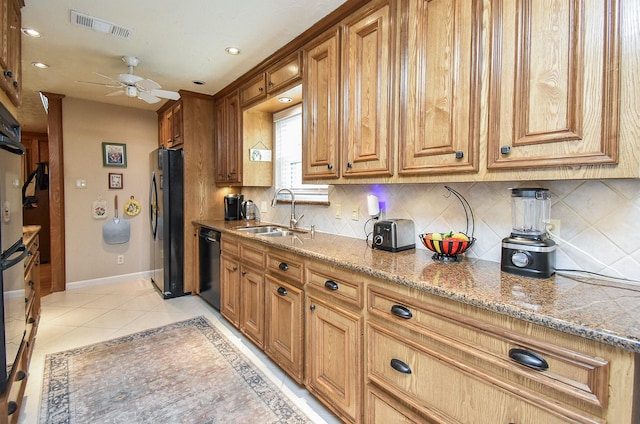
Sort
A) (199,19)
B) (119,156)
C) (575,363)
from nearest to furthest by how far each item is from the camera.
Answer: (575,363) → (199,19) → (119,156)

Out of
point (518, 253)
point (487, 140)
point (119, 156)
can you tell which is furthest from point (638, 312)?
point (119, 156)

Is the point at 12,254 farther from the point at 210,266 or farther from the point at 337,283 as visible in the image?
the point at 210,266

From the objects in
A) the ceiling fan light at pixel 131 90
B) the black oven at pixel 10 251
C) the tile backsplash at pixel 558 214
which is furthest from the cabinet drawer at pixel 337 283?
the ceiling fan light at pixel 131 90

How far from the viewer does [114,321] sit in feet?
9.85

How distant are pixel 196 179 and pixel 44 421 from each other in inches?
102

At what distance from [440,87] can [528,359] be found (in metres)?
1.15

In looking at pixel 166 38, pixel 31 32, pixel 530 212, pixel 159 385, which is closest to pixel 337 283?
pixel 530 212

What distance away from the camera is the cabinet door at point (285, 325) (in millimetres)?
1915

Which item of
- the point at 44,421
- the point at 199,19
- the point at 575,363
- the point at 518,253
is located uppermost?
the point at 199,19

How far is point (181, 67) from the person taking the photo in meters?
2.96

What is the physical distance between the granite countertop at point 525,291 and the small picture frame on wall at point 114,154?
3.89m

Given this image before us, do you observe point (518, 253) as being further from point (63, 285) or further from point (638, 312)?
point (63, 285)

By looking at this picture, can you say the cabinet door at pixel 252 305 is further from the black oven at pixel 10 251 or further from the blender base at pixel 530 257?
the blender base at pixel 530 257

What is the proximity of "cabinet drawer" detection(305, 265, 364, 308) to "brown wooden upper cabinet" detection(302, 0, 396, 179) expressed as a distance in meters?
0.61
